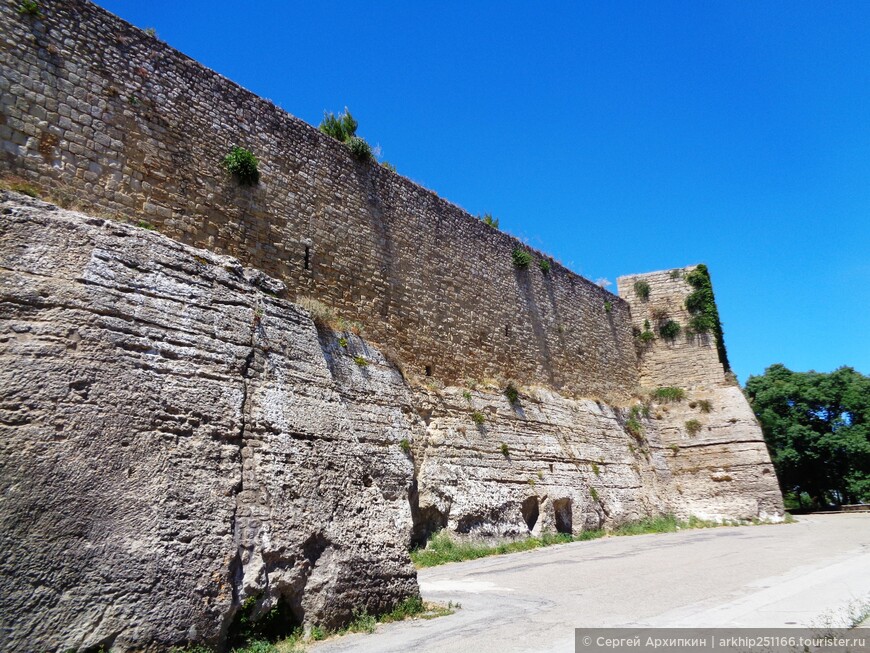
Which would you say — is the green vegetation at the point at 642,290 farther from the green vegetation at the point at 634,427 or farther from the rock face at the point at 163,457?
the rock face at the point at 163,457

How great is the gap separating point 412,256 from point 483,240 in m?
3.22

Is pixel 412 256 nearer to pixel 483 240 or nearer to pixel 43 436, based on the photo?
pixel 483 240

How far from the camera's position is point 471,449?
12.9m

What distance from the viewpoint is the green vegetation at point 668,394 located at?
69.9 feet

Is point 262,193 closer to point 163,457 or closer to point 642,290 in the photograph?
point 163,457

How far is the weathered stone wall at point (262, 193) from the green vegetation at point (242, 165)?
5.8 inches

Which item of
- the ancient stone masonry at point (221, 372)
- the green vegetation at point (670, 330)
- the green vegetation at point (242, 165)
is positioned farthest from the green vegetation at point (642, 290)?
the green vegetation at point (242, 165)

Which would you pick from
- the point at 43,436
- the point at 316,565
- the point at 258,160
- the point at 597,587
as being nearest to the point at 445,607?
the point at 316,565

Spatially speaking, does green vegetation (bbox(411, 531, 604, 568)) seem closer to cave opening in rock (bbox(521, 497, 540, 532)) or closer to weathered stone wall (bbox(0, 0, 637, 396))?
cave opening in rock (bbox(521, 497, 540, 532))

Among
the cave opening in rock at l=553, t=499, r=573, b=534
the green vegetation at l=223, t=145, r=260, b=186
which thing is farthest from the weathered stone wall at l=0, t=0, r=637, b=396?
the cave opening in rock at l=553, t=499, r=573, b=534

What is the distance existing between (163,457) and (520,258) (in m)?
13.1

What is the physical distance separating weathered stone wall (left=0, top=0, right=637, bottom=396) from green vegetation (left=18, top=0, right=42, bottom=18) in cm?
9

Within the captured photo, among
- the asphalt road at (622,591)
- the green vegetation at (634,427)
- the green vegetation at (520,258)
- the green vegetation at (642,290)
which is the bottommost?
the asphalt road at (622,591)

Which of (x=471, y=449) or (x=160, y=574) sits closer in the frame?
(x=160, y=574)
